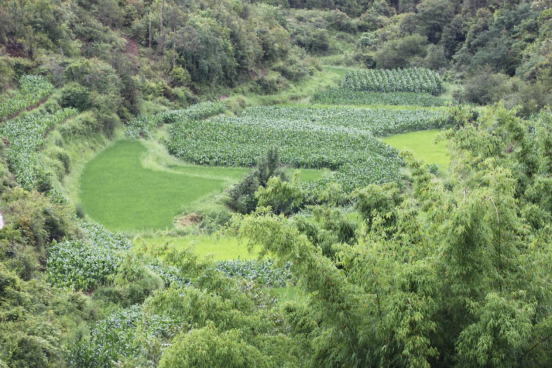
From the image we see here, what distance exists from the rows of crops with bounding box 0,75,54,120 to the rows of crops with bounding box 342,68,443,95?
1381 inches

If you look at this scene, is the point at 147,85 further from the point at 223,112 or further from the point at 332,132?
the point at 332,132

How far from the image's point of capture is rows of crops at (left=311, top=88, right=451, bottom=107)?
50.2 meters

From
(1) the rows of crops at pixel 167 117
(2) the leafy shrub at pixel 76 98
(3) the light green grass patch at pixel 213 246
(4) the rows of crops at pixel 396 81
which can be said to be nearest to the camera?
(3) the light green grass patch at pixel 213 246

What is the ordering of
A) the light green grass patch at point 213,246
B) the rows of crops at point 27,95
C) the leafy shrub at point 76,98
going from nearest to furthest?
1. the light green grass patch at point 213,246
2. the rows of crops at point 27,95
3. the leafy shrub at point 76,98

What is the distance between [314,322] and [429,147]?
99.4 ft

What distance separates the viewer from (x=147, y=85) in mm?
38094

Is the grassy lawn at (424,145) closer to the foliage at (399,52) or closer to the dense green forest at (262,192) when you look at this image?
the dense green forest at (262,192)

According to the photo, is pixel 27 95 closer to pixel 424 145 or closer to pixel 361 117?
pixel 424 145

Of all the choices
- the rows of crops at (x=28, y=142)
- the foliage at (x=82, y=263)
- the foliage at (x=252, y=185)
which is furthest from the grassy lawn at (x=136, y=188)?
the foliage at (x=82, y=263)

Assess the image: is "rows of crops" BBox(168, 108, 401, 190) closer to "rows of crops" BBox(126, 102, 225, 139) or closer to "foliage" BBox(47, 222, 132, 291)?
"rows of crops" BBox(126, 102, 225, 139)

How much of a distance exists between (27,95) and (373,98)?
34.2 metres

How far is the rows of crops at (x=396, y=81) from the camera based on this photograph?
2213 inches


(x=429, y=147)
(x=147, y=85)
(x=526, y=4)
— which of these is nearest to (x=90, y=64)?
(x=147, y=85)

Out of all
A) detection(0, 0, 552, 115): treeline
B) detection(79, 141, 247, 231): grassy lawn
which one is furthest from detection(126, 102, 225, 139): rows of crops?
detection(79, 141, 247, 231): grassy lawn
